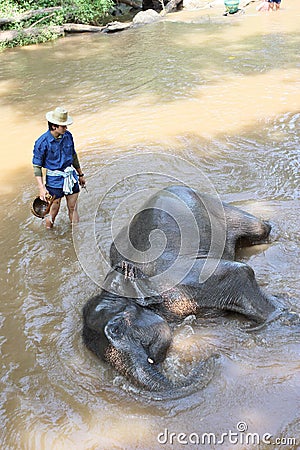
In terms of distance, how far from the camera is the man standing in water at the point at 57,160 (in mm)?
4703

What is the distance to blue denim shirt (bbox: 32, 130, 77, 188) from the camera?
4789 millimetres

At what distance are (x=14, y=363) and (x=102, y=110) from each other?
Result: 20.9ft

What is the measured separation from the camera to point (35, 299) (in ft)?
13.9

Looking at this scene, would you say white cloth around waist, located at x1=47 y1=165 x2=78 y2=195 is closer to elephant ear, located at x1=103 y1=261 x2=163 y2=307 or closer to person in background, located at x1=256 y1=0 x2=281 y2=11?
elephant ear, located at x1=103 y1=261 x2=163 y2=307

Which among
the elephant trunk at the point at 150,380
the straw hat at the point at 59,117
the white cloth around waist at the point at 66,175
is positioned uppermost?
the straw hat at the point at 59,117

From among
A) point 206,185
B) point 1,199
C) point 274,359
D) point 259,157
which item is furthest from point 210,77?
point 274,359

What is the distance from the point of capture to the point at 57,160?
16.2 feet

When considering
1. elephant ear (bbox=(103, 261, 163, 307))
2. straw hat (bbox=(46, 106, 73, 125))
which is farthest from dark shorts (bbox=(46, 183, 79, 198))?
elephant ear (bbox=(103, 261, 163, 307))

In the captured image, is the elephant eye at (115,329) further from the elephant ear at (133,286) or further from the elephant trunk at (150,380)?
A: the elephant ear at (133,286)

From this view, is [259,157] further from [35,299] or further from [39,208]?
[35,299]

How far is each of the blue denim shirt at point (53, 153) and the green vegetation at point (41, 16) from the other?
40.5ft
